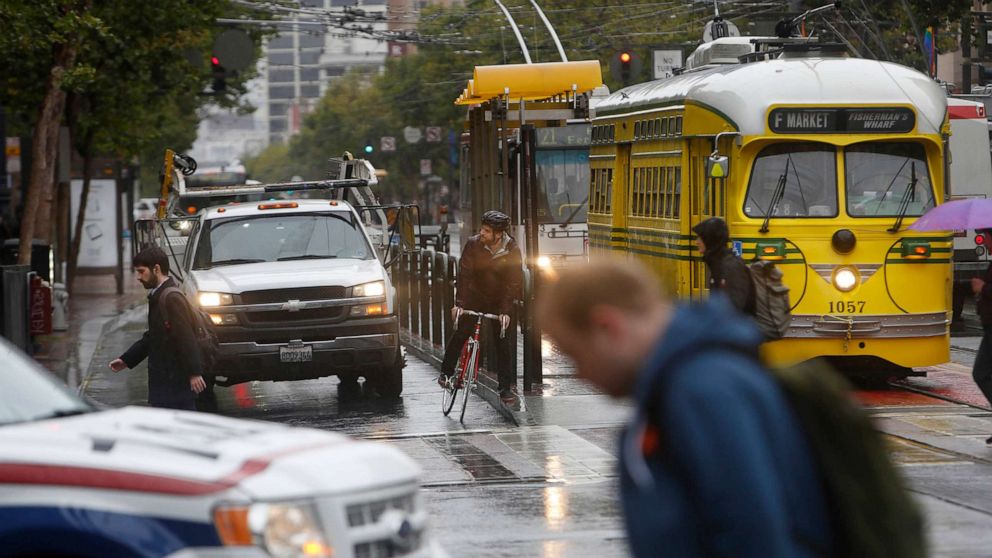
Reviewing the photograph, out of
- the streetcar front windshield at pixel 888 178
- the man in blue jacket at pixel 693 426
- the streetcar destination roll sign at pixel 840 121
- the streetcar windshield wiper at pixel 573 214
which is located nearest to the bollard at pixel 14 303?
the streetcar destination roll sign at pixel 840 121

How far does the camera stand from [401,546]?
529 centimetres

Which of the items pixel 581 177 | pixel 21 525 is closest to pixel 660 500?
pixel 21 525

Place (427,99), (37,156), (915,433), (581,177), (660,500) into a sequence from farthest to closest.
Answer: (427,99)
(581,177)
(37,156)
(915,433)
(660,500)

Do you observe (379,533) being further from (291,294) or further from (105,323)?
(105,323)

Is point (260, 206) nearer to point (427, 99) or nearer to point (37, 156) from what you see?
point (37, 156)

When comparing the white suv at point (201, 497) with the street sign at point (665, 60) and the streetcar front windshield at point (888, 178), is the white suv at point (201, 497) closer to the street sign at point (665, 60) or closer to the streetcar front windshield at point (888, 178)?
the streetcar front windshield at point (888, 178)

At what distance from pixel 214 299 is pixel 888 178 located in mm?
6517

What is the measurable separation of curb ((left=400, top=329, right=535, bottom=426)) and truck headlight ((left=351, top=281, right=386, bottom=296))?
1.42m

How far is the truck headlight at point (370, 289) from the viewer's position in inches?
611

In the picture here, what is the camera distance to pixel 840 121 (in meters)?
16.0

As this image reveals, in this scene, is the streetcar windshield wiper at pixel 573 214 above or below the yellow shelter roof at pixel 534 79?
below

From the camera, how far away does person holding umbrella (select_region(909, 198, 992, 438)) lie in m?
12.4

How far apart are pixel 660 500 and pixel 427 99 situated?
79409 mm

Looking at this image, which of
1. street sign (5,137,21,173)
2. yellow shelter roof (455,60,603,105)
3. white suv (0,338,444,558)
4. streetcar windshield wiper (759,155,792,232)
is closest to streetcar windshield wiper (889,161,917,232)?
streetcar windshield wiper (759,155,792,232)
